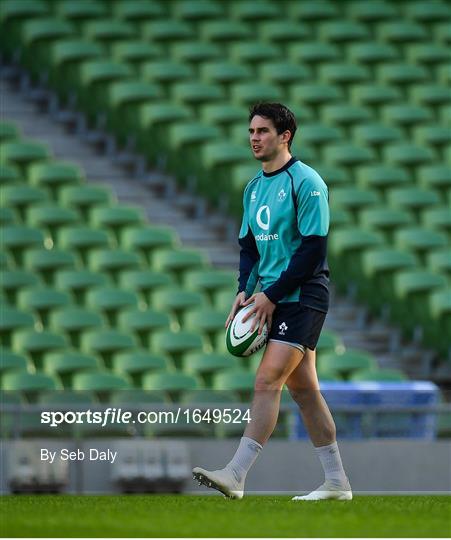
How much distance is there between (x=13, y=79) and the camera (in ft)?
48.2

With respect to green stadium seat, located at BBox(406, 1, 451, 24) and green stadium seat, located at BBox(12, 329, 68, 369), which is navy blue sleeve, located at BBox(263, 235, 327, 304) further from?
green stadium seat, located at BBox(406, 1, 451, 24)

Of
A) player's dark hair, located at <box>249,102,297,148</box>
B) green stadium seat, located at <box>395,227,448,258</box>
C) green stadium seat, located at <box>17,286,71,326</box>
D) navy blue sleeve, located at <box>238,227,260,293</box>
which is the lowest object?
green stadium seat, located at <box>17,286,71,326</box>

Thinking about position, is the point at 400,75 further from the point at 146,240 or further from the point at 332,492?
the point at 332,492

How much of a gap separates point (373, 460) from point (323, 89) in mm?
7042

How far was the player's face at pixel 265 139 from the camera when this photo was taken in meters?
5.31

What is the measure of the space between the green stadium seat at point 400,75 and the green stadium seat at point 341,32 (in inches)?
28.6

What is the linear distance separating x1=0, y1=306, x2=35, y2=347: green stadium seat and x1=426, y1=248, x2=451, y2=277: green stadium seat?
373 cm

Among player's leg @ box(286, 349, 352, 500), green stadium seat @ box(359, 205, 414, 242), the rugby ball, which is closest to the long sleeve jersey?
the rugby ball

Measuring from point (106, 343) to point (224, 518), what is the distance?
544cm

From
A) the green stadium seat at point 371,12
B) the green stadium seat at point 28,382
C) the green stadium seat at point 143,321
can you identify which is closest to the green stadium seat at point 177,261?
the green stadium seat at point 143,321

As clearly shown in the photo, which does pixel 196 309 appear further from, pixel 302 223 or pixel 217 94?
pixel 302 223

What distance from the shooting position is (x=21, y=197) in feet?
37.9

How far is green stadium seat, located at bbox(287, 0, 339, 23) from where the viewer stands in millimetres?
15938

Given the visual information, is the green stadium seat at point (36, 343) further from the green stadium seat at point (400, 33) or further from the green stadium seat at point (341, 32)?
the green stadium seat at point (400, 33)
